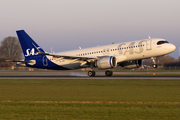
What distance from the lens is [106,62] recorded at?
128 ft

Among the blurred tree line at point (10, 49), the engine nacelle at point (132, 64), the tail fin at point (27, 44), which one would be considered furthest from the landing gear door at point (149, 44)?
the blurred tree line at point (10, 49)

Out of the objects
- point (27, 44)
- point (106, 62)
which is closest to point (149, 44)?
point (106, 62)

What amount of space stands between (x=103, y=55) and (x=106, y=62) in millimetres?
3524

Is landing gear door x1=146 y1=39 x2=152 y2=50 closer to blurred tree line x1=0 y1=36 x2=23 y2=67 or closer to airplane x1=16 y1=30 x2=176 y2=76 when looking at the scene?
airplane x1=16 y1=30 x2=176 y2=76

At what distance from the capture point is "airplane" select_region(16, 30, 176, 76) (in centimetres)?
3906

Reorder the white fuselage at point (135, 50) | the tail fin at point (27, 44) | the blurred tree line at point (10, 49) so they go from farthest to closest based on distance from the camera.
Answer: the blurred tree line at point (10, 49) < the tail fin at point (27, 44) < the white fuselage at point (135, 50)

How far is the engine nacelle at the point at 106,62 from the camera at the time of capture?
3903cm

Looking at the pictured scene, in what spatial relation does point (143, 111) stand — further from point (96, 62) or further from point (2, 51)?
point (2, 51)

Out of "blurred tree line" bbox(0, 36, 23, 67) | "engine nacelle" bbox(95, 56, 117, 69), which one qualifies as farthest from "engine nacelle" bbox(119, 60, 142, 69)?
"blurred tree line" bbox(0, 36, 23, 67)

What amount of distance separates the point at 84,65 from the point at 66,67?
406cm

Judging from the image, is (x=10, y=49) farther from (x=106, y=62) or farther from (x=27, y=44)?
(x=106, y=62)

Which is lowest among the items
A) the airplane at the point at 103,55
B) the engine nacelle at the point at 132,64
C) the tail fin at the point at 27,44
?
the engine nacelle at the point at 132,64

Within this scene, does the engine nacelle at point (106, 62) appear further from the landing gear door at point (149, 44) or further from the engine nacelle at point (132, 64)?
the landing gear door at point (149, 44)

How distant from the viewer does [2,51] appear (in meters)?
127
